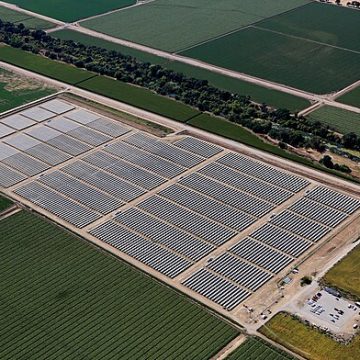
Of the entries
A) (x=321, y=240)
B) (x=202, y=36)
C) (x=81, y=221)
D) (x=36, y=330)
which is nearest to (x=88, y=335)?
(x=36, y=330)

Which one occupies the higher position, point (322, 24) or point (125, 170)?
point (322, 24)

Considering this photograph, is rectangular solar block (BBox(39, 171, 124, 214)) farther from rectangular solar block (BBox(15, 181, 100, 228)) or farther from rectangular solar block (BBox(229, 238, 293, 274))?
rectangular solar block (BBox(229, 238, 293, 274))

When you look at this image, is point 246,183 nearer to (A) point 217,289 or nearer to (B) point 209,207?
(B) point 209,207

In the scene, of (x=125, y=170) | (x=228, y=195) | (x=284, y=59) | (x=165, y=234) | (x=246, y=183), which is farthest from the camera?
(x=284, y=59)

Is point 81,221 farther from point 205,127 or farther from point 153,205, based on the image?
point 205,127

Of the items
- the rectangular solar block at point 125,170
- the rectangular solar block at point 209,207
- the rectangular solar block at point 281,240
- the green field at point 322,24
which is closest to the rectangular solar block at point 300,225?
the rectangular solar block at point 281,240

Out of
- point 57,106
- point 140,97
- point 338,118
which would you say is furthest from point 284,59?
point 57,106
